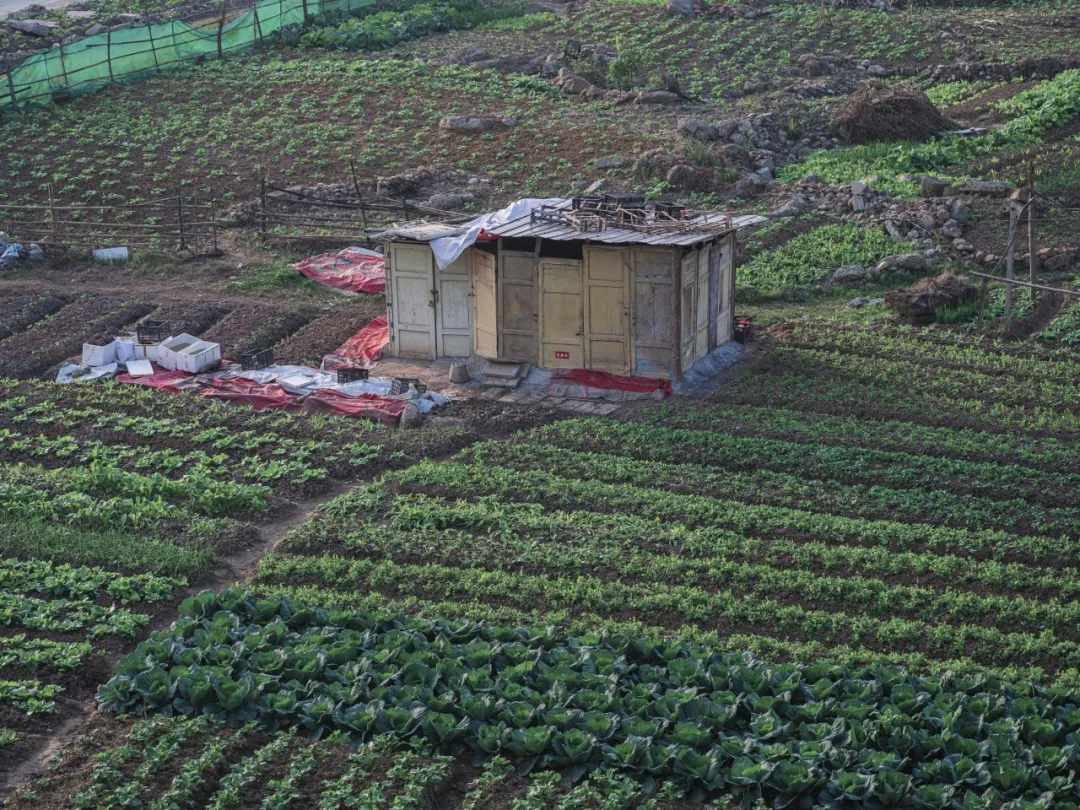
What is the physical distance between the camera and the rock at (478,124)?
1371 inches

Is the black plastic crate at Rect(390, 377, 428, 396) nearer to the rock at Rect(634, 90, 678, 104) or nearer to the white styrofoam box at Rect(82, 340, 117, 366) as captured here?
the white styrofoam box at Rect(82, 340, 117, 366)

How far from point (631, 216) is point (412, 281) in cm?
386

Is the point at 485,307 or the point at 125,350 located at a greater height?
the point at 485,307

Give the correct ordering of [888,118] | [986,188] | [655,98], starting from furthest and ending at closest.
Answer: [655,98] < [888,118] < [986,188]

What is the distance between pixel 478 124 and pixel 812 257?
11969 mm

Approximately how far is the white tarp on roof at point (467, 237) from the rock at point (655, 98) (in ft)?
52.5

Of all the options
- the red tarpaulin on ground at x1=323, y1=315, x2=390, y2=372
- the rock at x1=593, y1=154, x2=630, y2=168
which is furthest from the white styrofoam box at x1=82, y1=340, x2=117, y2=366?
the rock at x1=593, y1=154, x2=630, y2=168

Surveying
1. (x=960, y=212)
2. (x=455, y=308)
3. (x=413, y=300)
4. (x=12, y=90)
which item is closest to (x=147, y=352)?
(x=413, y=300)

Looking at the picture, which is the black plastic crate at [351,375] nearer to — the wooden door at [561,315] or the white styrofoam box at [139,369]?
the wooden door at [561,315]

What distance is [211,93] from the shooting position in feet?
129

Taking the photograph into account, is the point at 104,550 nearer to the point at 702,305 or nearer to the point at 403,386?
the point at 403,386

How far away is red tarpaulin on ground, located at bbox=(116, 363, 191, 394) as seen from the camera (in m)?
21.2

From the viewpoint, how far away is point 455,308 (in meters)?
22.1

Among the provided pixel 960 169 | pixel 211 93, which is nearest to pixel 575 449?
pixel 960 169
